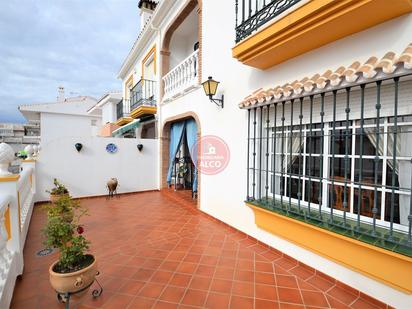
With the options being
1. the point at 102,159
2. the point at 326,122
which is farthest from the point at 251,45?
the point at 102,159

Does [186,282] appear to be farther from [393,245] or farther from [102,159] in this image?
[102,159]

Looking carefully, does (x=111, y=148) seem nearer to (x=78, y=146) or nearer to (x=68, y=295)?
(x=78, y=146)

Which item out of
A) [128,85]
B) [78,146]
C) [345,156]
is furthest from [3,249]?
[128,85]

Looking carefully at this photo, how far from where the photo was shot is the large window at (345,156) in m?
2.41

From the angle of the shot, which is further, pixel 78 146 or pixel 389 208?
pixel 78 146

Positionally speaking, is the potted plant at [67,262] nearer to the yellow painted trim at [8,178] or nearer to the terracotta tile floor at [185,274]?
the terracotta tile floor at [185,274]

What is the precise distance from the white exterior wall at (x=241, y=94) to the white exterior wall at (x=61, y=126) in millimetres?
15643

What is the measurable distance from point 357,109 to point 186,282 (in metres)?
3.47

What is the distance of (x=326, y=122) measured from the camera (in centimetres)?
319

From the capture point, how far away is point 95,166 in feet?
26.7

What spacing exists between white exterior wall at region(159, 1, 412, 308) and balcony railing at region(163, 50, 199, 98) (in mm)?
393

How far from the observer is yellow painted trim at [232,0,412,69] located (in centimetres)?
226

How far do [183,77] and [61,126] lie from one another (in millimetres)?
16137

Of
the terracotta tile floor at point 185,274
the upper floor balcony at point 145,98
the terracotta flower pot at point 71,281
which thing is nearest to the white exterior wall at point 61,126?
the upper floor balcony at point 145,98
